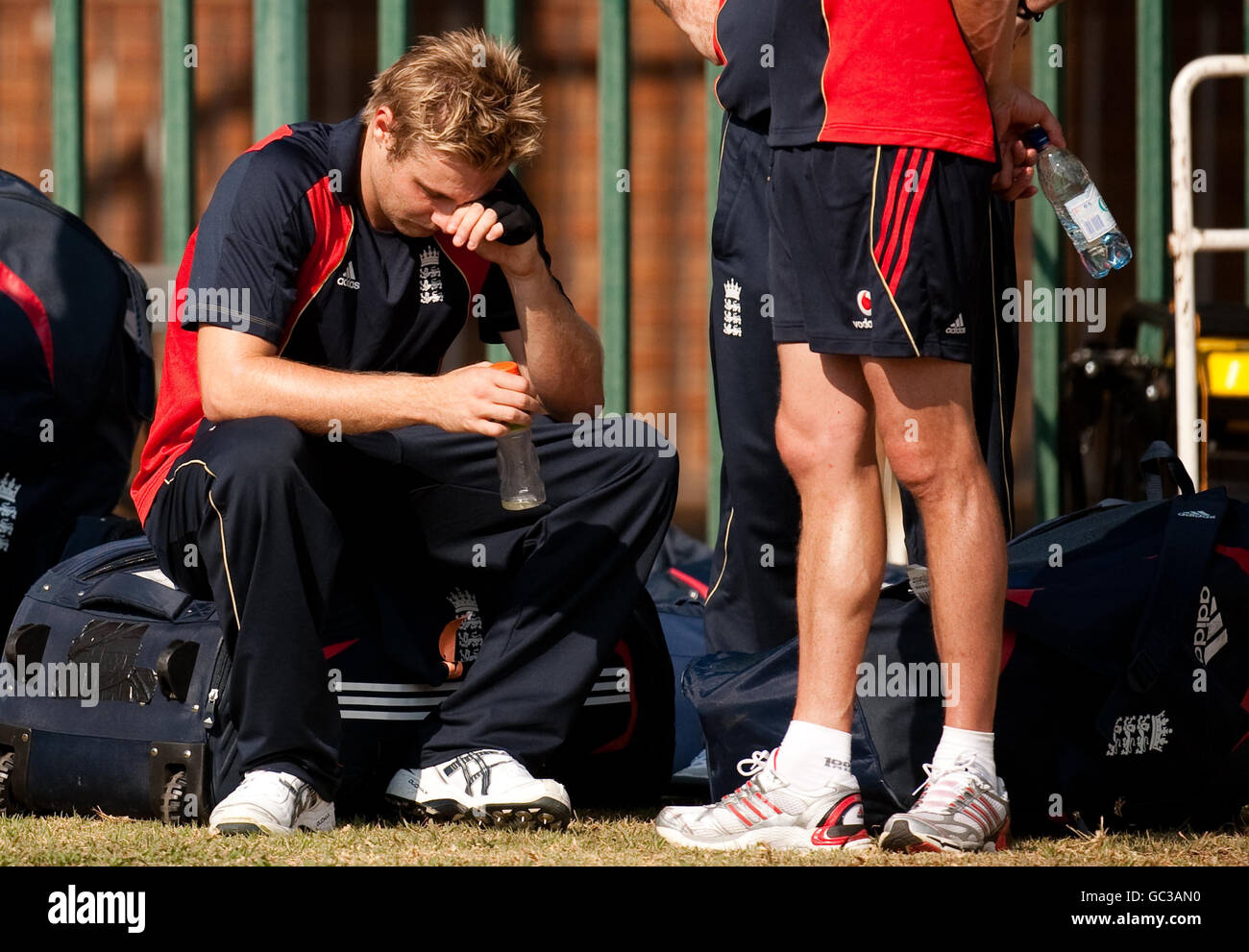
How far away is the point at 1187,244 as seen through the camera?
3.79 meters

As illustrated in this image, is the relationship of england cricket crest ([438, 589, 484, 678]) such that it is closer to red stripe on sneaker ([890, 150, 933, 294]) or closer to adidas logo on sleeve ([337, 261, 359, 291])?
adidas logo on sleeve ([337, 261, 359, 291])

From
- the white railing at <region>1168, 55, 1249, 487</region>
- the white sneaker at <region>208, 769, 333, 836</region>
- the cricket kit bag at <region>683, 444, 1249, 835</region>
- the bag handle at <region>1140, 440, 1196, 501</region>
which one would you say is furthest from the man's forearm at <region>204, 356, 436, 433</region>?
the white railing at <region>1168, 55, 1249, 487</region>

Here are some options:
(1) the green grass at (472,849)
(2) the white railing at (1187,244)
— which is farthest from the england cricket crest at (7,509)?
(2) the white railing at (1187,244)

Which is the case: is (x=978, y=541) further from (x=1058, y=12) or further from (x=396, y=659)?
(x=1058, y=12)

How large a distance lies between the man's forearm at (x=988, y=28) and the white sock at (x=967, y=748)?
917 millimetres

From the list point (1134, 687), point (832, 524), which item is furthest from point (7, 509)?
point (1134, 687)

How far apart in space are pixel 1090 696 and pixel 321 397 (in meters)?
1.23

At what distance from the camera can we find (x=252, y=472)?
2504mm

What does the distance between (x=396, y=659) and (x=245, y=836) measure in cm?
42

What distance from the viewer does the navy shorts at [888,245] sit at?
2293 mm

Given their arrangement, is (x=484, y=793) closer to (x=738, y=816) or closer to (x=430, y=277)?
(x=738, y=816)

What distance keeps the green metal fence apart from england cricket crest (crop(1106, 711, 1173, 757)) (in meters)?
2.45

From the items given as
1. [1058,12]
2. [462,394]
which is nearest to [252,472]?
[462,394]

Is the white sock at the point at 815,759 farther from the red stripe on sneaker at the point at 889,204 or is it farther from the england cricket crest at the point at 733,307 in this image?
the england cricket crest at the point at 733,307
